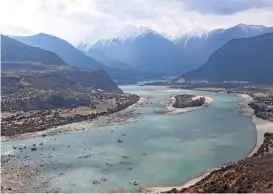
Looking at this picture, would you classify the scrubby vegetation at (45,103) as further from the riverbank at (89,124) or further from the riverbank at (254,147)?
the riverbank at (254,147)

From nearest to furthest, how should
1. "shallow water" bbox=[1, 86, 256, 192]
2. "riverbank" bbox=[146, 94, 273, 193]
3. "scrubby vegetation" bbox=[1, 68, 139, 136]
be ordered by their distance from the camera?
1. "riverbank" bbox=[146, 94, 273, 193]
2. "shallow water" bbox=[1, 86, 256, 192]
3. "scrubby vegetation" bbox=[1, 68, 139, 136]

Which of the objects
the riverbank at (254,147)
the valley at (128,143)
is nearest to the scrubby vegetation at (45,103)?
the valley at (128,143)

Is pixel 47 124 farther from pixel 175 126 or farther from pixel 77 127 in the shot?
pixel 175 126

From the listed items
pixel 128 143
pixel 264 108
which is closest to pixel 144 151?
pixel 128 143

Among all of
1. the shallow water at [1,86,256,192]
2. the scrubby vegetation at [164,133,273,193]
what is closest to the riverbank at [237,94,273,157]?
the shallow water at [1,86,256,192]

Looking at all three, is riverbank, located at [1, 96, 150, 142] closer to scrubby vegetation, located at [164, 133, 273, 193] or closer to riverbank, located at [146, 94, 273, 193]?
riverbank, located at [146, 94, 273, 193]

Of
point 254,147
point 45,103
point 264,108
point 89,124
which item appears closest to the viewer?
point 254,147

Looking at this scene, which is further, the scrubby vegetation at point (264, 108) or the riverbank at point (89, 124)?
the scrubby vegetation at point (264, 108)

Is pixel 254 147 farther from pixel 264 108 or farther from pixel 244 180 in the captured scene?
pixel 264 108

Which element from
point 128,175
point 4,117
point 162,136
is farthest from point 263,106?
point 128,175
